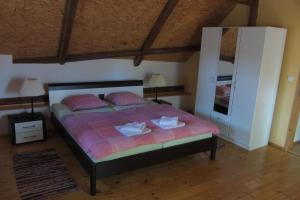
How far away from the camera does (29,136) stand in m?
3.86

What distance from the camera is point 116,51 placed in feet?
15.1

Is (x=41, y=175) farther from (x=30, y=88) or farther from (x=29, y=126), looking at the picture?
(x=30, y=88)

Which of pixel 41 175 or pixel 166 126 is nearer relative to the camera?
pixel 41 175

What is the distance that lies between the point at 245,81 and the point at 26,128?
134 inches

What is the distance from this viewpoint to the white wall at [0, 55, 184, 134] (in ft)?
13.2

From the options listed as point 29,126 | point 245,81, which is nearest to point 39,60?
point 29,126

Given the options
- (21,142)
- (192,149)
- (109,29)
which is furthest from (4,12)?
(192,149)

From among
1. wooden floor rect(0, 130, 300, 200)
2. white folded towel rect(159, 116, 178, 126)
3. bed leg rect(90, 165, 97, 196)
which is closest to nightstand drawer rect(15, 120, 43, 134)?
wooden floor rect(0, 130, 300, 200)

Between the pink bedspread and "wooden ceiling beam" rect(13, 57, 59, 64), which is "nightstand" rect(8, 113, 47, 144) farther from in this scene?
"wooden ceiling beam" rect(13, 57, 59, 64)

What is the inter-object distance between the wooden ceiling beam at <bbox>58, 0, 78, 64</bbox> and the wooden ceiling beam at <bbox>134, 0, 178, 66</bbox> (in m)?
1.38

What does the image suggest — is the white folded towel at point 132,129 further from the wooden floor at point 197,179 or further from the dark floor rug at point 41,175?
the dark floor rug at point 41,175

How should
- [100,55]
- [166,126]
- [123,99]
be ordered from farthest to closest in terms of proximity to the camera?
[100,55] < [123,99] < [166,126]

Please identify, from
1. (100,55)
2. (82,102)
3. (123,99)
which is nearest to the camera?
(82,102)

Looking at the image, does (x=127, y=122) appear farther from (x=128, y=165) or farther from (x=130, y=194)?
(x=130, y=194)
